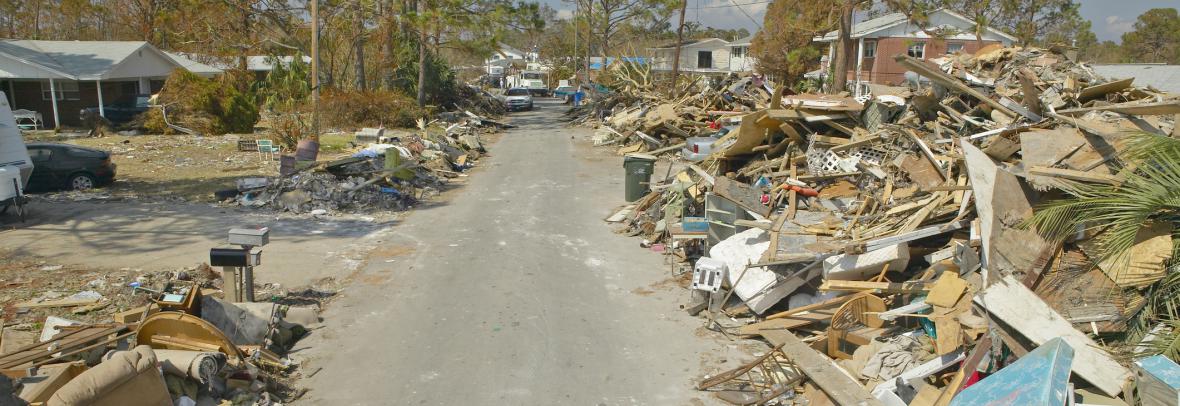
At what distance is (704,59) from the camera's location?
2574 inches

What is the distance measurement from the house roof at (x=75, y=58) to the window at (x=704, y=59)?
41822 mm

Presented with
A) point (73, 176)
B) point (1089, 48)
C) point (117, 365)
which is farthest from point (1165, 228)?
point (1089, 48)

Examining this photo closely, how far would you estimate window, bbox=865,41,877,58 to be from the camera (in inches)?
1630

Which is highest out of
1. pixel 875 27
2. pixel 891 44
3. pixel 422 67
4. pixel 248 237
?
pixel 875 27

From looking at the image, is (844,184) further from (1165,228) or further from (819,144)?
(1165,228)

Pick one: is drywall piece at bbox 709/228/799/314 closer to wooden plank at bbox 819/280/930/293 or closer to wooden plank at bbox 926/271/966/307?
wooden plank at bbox 819/280/930/293

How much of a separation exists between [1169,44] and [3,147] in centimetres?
6943

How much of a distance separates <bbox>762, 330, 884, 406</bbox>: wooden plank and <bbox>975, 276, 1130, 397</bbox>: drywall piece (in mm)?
1341

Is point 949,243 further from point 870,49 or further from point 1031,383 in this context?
point 870,49

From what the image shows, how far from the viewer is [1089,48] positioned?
2527 inches

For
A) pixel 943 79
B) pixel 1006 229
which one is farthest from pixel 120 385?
pixel 943 79

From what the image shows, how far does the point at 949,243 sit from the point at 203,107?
27975mm

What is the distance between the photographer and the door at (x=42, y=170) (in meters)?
16.5

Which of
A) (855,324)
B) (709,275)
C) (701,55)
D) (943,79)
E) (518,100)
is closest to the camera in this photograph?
(855,324)
